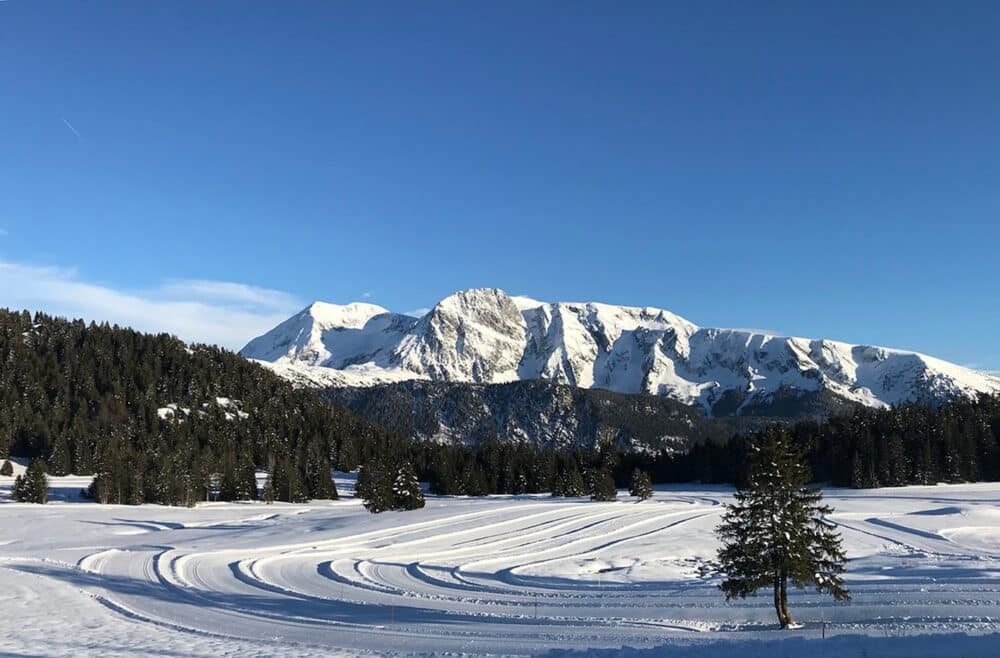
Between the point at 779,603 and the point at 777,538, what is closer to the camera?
the point at 779,603

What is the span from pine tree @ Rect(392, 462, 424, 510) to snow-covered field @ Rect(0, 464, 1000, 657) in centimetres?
1113

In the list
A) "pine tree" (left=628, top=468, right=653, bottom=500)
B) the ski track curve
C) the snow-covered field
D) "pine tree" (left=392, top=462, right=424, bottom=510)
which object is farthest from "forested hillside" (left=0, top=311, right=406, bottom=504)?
"pine tree" (left=628, top=468, right=653, bottom=500)

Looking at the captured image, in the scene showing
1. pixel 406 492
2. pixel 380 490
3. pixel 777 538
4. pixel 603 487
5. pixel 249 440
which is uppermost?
pixel 249 440

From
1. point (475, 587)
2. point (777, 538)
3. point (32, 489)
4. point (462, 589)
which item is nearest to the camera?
point (777, 538)

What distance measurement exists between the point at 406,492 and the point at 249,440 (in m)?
65.7

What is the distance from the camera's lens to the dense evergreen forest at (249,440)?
99.1 meters

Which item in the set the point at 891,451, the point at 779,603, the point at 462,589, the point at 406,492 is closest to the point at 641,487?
the point at 406,492

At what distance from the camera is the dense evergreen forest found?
325 ft

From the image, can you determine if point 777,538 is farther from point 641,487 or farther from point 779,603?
point 641,487

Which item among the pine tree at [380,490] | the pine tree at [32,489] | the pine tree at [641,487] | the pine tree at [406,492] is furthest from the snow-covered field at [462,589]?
the pine tree at [641,487]

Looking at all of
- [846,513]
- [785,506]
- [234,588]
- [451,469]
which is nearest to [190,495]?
[451,469]

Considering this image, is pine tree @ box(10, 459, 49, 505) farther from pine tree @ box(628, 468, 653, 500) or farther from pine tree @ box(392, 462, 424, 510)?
pine tree @ box(628, 468, 653, 500)

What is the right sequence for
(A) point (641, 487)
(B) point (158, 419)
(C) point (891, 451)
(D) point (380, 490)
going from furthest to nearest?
(B) point (158, 419) → (C) point (891, 451) → (A) point (641, 487) → (D) point (380, 490)

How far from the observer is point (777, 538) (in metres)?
26.7
